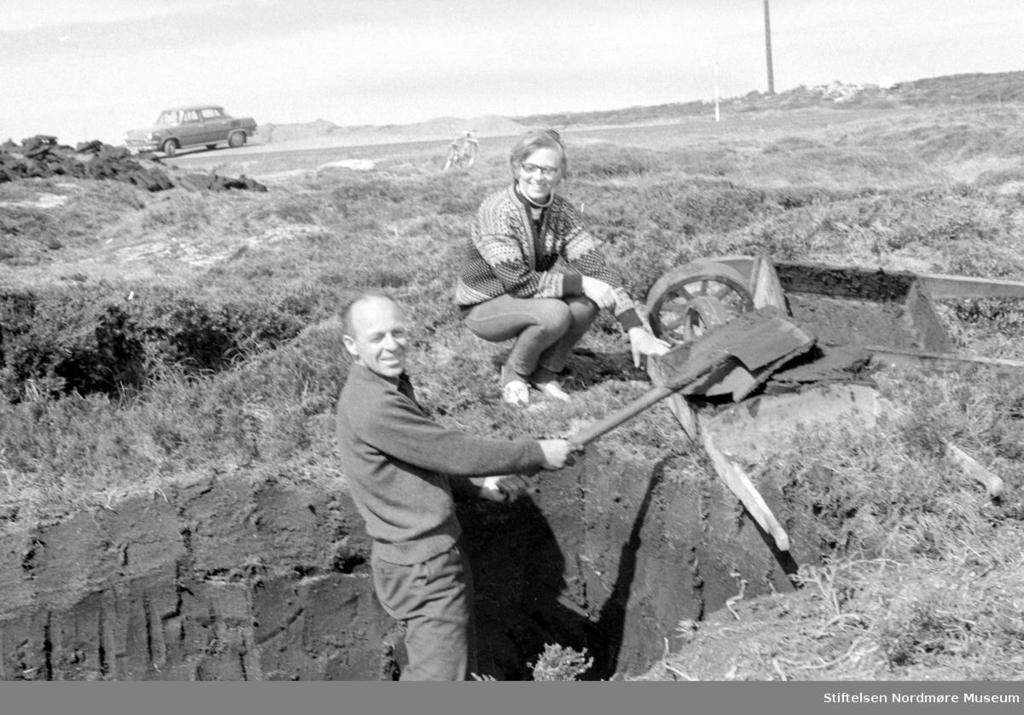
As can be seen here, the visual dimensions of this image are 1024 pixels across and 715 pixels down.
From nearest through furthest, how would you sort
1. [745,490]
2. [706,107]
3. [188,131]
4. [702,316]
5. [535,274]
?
[745,490] < [535,274] < [702,316] < [188,131] < [706,107]

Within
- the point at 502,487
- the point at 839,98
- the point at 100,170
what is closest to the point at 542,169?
the point at 502,487

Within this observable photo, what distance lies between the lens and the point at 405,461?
4.23 m

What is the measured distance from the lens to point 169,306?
25.8 feet

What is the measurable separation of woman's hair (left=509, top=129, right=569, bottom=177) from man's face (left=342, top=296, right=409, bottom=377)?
5.28 feet

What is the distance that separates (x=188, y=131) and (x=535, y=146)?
1075 inches

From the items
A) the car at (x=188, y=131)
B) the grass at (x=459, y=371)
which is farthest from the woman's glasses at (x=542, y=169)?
the car at (x=188, y=131)

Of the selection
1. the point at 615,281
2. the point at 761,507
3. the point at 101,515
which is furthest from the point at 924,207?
the point at 101,515

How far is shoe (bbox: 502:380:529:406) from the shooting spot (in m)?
6.14

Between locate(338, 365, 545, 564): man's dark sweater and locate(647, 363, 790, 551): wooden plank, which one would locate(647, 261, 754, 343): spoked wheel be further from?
locate(338, 365, 545, 564): man's dark sweater

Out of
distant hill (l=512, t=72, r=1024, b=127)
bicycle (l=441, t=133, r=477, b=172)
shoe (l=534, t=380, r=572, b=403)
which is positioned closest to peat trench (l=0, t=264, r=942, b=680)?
shoe (l=534, t=380, r=572, b=403)

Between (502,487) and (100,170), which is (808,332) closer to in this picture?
(502,487)

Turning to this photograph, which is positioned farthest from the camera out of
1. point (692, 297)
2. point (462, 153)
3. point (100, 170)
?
Result: point (462, 153)

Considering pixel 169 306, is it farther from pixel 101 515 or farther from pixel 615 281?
pixel 615 281

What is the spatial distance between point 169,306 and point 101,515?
2613mm
